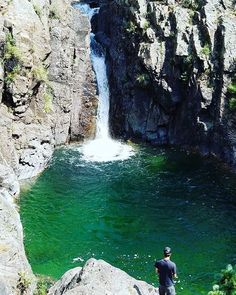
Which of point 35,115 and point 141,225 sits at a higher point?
point 35,115

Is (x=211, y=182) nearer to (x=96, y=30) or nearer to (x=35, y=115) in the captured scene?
(x=35, y=115)

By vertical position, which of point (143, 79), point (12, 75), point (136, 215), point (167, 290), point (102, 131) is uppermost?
point (143, 79)

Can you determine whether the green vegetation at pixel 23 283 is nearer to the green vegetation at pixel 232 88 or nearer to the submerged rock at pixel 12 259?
the submerged rock at pixel 12 259

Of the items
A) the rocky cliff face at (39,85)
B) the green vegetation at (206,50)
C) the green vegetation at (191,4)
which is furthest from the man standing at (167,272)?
the green vegetation at (191,4)

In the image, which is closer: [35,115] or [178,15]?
[35,115]

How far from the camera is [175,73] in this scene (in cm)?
3766

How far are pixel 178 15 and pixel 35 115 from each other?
13.8m

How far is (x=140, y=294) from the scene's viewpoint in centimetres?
1509

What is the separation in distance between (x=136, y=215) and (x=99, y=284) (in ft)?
42.6

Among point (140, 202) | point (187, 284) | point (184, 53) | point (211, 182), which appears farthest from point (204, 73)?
point (187, 284)

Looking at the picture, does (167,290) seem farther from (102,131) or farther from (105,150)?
(102,131)

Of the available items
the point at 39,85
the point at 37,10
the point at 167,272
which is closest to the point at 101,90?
the point at 39,85

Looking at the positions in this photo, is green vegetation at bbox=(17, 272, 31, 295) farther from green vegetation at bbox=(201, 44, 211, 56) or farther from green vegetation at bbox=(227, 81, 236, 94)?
green vegetation at bbox=(201, 44, 211, 56)

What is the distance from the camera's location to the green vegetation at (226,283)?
891 cm
